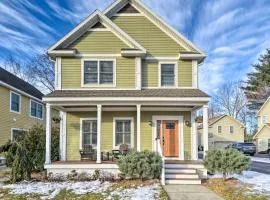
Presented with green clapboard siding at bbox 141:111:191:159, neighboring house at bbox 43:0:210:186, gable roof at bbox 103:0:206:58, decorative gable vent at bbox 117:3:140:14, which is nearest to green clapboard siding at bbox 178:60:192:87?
neighboring house at bbox 43:0:210:186

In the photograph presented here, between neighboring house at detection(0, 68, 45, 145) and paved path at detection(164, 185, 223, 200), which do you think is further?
neighboring house at detection(0, 68, 45, 145)

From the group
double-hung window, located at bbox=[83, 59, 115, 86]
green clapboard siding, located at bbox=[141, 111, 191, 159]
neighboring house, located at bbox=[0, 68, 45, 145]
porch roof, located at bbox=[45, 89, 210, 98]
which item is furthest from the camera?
neighboring house, located at bbox=[0, 68, 45, 145]

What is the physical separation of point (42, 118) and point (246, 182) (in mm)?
22074

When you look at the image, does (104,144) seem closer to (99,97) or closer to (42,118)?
(99,97)

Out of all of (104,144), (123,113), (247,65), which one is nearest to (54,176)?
(104,144)

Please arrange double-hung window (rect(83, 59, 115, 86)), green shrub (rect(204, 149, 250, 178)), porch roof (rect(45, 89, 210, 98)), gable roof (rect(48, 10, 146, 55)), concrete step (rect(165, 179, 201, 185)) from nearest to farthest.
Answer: green shrub (rect(204, 149, 250, 178)), concrete step (rect(165, 179, 201, 185)), porch roof (rect(45, 89, 210, 98)), gable roof (rect(48, 10, 146, 55)), double-hung window (rect(83, 59, 115, 86))

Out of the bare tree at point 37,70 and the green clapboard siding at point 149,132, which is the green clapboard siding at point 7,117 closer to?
the green clapboard siding at point 149,132

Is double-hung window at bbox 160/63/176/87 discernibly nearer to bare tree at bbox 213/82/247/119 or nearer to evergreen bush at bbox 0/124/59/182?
evergreen bush at bbox 0/124/59/182

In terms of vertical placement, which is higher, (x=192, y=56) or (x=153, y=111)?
(x=192, y=56)

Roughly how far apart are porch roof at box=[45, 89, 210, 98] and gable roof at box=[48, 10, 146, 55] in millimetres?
2068

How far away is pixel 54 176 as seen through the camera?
14.0 m

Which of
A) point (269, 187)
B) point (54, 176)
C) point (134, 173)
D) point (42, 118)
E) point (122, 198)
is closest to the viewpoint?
point (122, 198)

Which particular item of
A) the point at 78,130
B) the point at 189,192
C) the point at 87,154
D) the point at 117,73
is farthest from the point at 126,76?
the point at 189,192

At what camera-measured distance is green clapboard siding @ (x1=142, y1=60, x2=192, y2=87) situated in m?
16.4
